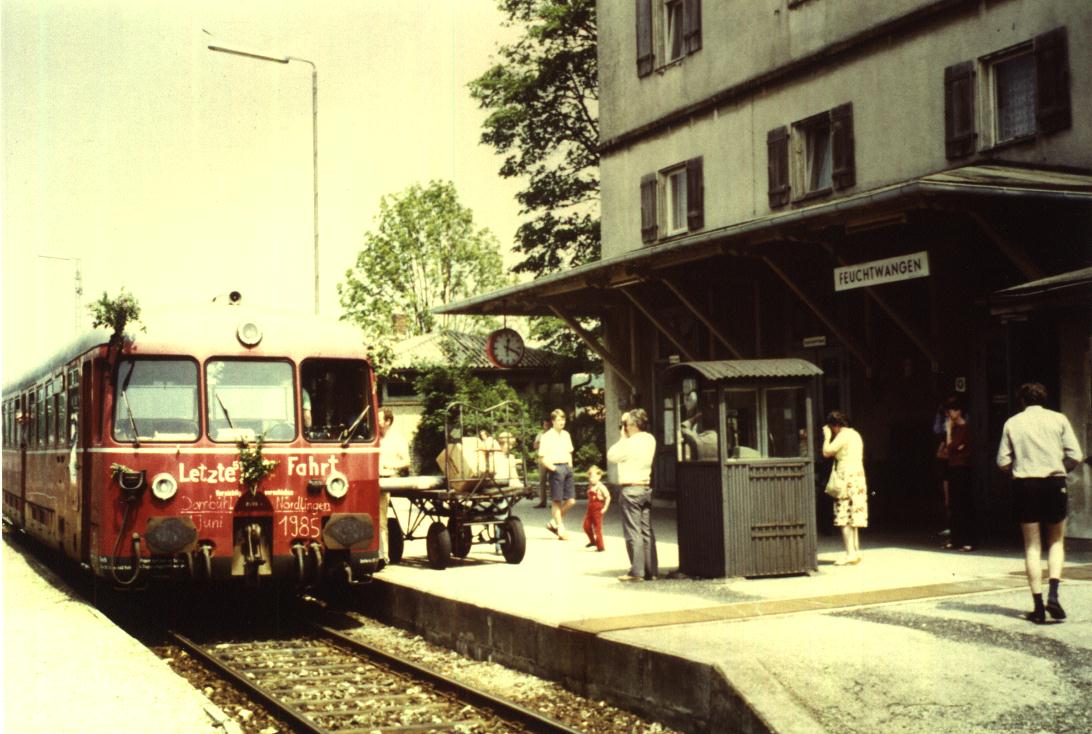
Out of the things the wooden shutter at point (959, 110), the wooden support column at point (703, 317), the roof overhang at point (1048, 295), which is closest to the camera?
the roof overhang at point (1048, 295)

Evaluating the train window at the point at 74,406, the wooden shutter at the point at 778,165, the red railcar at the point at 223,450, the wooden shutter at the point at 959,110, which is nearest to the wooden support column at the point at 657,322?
the wooden shutter at the point at 778,165

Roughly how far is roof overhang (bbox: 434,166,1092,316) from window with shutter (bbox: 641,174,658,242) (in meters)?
2.08

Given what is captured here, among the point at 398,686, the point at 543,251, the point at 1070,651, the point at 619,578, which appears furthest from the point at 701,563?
the point at 543,251

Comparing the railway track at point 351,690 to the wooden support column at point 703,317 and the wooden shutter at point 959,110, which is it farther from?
the wooden shutter at point 959,110

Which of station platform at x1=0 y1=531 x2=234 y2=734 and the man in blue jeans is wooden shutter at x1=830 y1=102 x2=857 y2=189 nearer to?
the man in blue jeans

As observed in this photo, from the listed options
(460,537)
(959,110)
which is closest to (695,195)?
(959,110)

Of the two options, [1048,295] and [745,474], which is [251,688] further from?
[1048,295]

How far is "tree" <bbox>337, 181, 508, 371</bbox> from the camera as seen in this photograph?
53375mm

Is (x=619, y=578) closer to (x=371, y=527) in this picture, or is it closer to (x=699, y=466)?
(x=699, y=466)

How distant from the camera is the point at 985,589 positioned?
10.2 m

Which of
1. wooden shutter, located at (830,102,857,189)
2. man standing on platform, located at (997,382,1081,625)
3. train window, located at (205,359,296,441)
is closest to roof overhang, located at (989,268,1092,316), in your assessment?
man standing on platform, located at (997,382,1081,625)

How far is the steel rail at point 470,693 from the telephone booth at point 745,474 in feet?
9.85

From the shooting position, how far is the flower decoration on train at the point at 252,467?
453 inches

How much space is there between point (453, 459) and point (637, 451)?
3.24 metres
